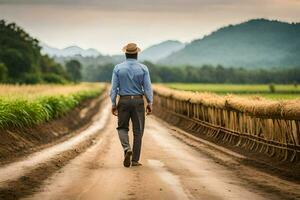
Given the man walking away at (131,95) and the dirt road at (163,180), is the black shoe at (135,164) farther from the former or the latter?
the dirt road at (163,180)

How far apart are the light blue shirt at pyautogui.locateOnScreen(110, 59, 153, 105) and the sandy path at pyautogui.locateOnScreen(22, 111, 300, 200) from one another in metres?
1.53

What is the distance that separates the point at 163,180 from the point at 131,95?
9.66 feet

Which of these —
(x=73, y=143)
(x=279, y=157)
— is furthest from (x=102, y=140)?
(x=279, y=157)

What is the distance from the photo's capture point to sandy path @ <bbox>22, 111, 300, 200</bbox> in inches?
357

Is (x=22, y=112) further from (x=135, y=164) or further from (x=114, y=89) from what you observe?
(x=135, y=164)

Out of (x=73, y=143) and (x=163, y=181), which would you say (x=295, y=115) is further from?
(x=73, y=143)

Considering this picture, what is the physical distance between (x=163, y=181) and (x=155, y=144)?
855cm

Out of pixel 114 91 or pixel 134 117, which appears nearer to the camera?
pixel 114 91

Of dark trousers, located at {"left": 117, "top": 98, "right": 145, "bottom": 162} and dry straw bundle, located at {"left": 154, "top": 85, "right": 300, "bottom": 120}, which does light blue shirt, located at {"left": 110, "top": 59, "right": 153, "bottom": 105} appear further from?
dry straw bundle, located at {"left": 154, "top": 85, "right": 300, "bottom": 120}

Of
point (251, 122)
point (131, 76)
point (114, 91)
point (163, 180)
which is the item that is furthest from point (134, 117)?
point (251, 122)

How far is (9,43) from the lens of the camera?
102875mm

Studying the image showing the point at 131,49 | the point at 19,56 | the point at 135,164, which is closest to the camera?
the point at 135,164

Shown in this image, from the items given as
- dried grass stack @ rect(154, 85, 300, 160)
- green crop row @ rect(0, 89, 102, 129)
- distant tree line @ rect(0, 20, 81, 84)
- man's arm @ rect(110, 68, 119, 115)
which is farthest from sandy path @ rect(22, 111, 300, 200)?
distant tree line @ rect(0, 20, 81, 84)

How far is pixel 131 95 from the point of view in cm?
1307
